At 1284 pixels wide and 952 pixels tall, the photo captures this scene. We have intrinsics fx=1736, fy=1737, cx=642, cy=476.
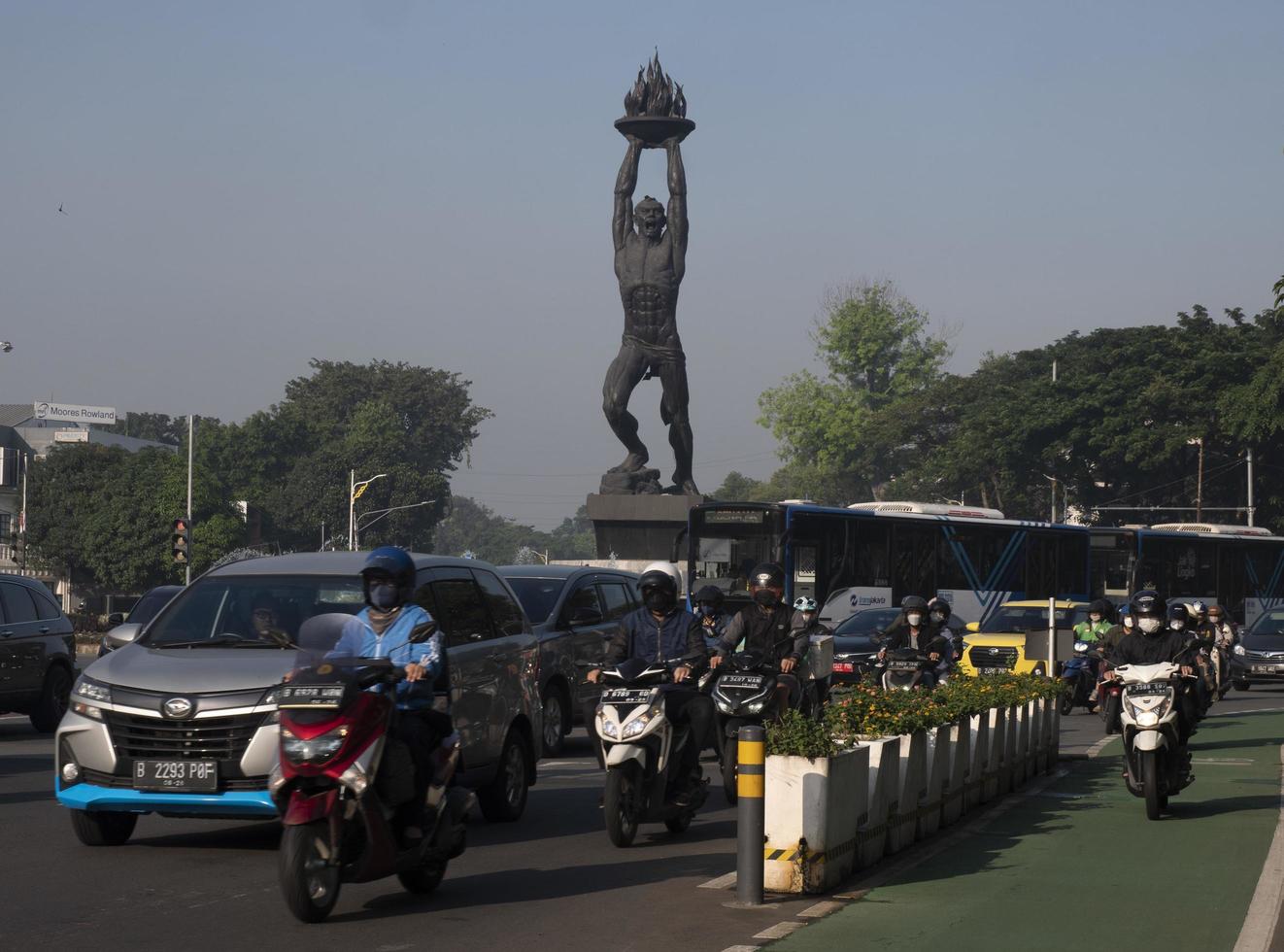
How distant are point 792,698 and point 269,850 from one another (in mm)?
4048

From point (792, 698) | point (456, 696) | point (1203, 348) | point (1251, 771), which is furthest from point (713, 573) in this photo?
point (1203, 348)

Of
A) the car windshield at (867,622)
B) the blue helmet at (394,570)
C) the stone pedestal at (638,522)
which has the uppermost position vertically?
the stone pedestal at (638,522)

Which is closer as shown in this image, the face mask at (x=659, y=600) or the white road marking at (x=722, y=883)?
the white road marking at (x=722, y=883)

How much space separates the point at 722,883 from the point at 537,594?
26.7ft

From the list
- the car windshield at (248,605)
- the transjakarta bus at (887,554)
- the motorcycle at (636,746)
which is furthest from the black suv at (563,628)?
the transjakarta bus at (887,554)

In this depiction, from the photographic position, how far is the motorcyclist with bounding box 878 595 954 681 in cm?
1572

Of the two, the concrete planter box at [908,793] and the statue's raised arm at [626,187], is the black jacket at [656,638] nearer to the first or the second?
the concrete planter box at [908,793]

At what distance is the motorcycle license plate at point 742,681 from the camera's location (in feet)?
38.3

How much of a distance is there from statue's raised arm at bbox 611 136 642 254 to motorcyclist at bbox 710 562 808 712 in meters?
40.5

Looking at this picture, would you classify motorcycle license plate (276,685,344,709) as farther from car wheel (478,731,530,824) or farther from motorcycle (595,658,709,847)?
car wheel (478,731,530,824)

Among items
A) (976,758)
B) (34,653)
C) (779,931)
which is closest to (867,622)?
(34,653)

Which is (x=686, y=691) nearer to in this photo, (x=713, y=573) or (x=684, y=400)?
(x=713, y=573)

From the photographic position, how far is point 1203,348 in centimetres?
6581

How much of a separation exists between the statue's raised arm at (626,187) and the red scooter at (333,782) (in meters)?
46.0
